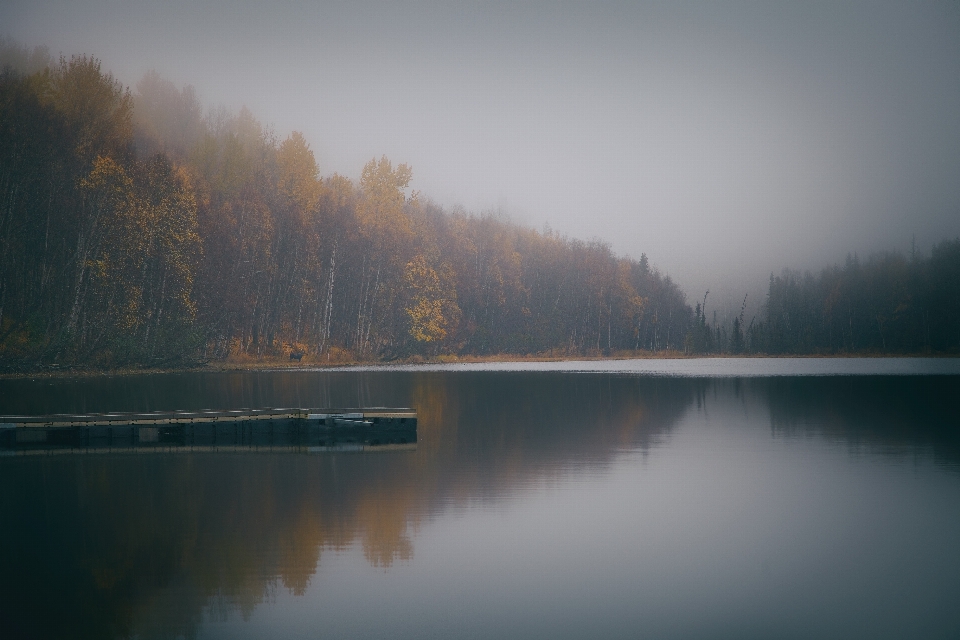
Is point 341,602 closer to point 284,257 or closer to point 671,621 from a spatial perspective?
point 671,621

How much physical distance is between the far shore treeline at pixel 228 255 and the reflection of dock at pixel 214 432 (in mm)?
26896

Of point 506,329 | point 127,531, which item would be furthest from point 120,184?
point 506,329

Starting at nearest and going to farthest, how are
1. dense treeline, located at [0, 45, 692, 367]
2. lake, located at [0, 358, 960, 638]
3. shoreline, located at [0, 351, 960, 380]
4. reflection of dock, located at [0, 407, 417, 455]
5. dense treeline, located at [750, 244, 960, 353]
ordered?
lake, located at [0, 358, 960, 638]
reflection of dock, located at [0, 407, 417, 455]
shoreline, located at [0, 351, 960, 380]
dense treeline, located at [0, 45, 692, 367]
dense treeline, located at [750, 244, 960, 353]

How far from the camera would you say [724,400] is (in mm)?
43344

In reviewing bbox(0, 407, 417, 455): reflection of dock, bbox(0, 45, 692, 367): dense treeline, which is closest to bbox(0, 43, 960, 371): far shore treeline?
bbox(0, 45, 692, 367): dense treeline

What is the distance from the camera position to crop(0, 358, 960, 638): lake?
A: 431 inches

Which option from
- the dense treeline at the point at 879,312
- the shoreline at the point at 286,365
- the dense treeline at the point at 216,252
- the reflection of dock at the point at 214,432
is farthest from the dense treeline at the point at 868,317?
the reflection of dock at the point at 214,432

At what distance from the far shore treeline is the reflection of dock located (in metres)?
26.9

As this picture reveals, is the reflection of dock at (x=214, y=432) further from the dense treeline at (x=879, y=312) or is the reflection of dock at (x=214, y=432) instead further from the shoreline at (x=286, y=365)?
the dense treeline at (x=879, y=312)

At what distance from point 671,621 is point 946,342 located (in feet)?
495

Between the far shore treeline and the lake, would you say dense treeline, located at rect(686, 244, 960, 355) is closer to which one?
the far shore treeline

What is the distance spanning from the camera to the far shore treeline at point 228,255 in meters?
50.7

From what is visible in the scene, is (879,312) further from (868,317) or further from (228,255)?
(228,255)

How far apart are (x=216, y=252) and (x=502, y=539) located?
53.7 m
